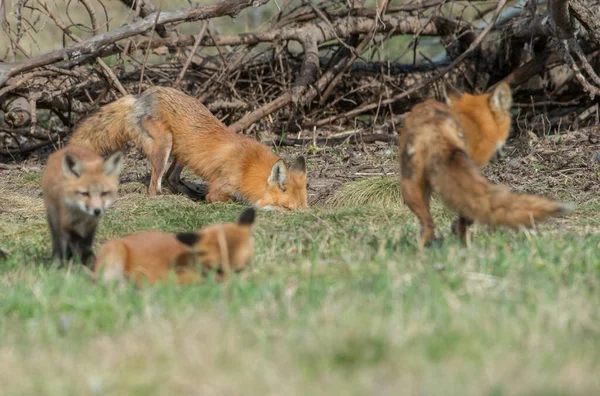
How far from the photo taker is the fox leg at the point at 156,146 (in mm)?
10969

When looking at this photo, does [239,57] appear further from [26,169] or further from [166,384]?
[166,384]

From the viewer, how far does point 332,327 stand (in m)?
4.04

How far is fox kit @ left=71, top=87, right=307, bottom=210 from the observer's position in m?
10.9

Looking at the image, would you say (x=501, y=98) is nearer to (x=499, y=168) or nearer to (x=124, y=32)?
(x=499, y=168)

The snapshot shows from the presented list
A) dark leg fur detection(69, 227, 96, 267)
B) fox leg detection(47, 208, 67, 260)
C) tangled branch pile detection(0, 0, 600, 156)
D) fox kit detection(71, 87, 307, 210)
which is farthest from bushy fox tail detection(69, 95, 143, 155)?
dark leg fur detection(69, 227, 96, 267)

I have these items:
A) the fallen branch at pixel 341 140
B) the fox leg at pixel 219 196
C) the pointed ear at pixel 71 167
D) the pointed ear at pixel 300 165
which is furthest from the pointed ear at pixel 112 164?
the fallen branch at pixel 341 140

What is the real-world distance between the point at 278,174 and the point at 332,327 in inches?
262

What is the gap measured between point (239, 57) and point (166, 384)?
35.9 ft

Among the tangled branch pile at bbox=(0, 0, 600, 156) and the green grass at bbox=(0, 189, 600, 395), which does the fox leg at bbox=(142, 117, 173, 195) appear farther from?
the green grass at bbox=(0, 189, 600, 395)

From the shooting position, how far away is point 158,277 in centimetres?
536

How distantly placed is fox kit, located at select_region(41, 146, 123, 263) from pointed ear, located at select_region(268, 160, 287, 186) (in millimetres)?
3919

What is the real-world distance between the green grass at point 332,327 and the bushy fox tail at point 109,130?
5.01 metres

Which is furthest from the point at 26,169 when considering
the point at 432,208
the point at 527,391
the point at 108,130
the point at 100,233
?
the point at 527,391

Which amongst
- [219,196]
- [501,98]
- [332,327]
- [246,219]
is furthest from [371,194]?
[332,327]
